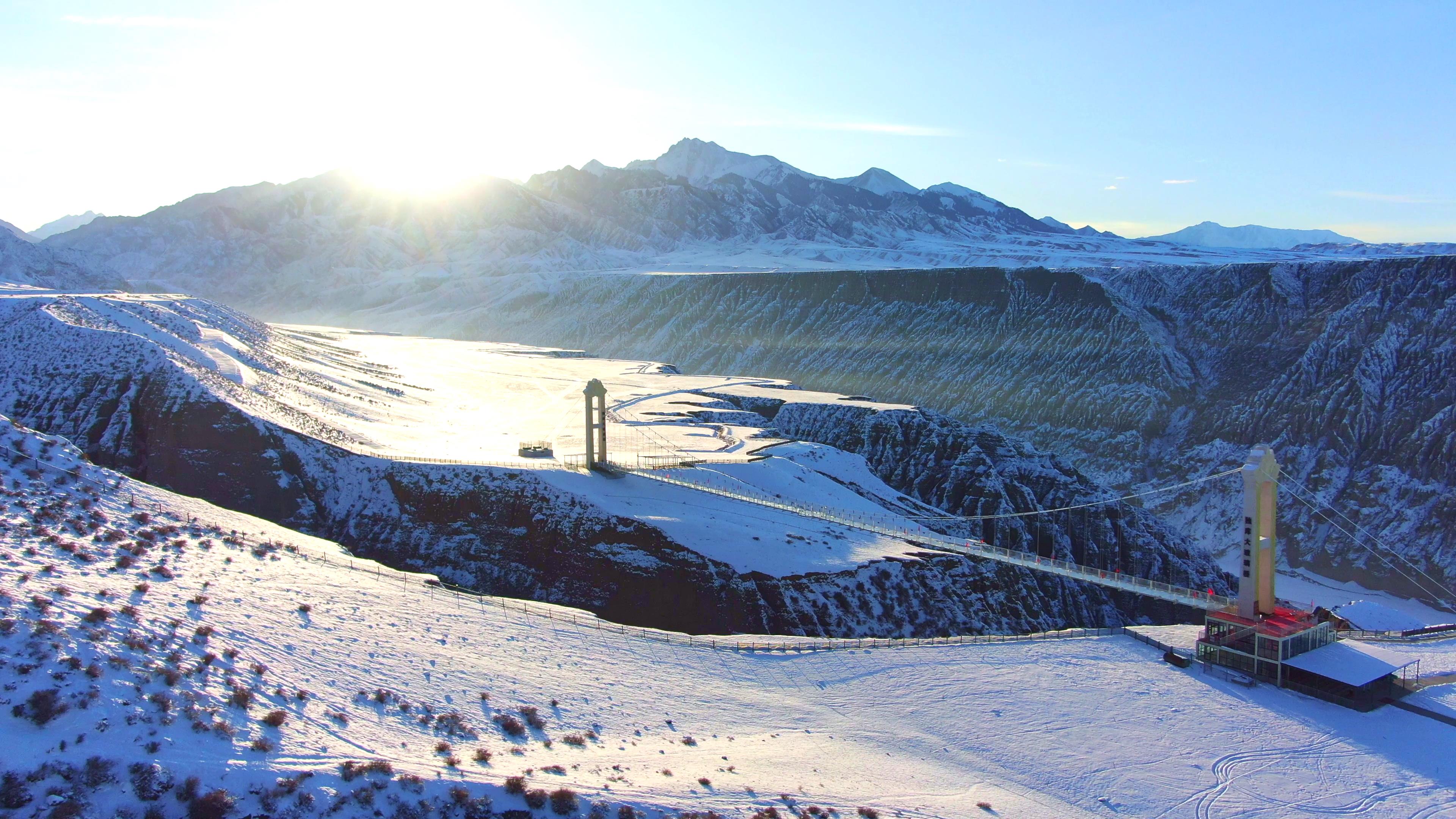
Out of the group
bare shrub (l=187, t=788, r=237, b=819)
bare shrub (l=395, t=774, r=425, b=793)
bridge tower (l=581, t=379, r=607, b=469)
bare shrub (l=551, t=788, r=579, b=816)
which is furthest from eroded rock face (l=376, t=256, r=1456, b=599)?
bare shrub (l=187, t=788, r=237, b=819)

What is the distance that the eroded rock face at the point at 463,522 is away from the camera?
121 ft

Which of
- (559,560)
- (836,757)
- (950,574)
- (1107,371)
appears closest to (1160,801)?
(836,757)

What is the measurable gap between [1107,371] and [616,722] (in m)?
103

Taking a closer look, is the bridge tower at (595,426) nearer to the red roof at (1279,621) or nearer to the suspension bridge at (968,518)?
the suspension bridge at (968,518)

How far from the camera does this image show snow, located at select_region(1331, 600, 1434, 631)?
41.2 meters

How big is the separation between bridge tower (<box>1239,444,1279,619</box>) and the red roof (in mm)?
237

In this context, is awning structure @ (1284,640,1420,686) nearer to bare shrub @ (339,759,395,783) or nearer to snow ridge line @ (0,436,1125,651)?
snow ridge line @ (0,436,1125,651)

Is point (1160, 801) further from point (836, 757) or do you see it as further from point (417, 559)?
point (417, 559)

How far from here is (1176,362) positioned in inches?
4284

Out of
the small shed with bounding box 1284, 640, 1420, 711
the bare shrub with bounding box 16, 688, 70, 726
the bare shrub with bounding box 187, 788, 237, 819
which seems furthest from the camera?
the small shed with bounding box 1284, 640, 1420, 711

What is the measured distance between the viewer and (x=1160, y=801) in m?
19.1

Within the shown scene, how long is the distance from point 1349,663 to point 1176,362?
92.7 meters

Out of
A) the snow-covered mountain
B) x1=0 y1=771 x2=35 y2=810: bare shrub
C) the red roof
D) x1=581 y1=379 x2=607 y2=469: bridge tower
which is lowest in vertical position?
the red roof

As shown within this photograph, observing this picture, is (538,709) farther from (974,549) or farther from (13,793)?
(974,549)
